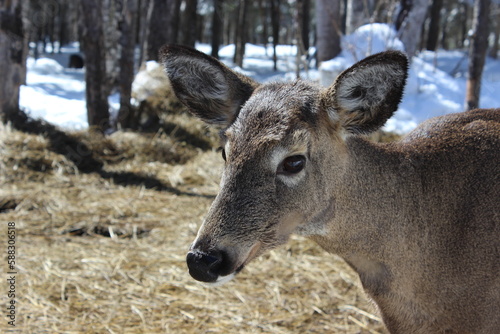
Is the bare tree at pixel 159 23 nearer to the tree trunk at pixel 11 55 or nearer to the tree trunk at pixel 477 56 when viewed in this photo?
the tree trunk at pixel 11 55

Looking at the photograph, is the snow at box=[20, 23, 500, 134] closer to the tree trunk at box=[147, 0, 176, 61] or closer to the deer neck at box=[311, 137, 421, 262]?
the tree trunk at box=[147, 0, 176, 61]

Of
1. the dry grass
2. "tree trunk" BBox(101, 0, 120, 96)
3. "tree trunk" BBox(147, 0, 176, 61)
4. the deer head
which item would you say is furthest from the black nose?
"tree trunk" BBox(101, 0, 120, 96)

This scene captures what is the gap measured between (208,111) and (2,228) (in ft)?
12.8

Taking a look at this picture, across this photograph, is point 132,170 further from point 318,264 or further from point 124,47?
point 318,264

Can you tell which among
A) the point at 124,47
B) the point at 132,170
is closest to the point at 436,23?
the point at 124,47

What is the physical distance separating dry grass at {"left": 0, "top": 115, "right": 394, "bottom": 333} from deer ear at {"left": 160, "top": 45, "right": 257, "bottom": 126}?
1.58 metres

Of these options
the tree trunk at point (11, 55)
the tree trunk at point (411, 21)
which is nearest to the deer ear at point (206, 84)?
the tree trunk at point (11, 55)

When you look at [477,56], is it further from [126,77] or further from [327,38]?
[126,77]

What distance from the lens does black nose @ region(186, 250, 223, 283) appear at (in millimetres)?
2484

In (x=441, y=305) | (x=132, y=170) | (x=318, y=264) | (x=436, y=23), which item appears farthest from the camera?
(x=436, y=23)

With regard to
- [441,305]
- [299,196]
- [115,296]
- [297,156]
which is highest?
[297,156]

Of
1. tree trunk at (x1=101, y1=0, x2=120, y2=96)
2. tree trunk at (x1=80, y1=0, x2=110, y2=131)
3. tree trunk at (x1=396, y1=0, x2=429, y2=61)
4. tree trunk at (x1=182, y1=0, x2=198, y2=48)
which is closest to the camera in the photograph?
tree trunk at (x1=80, y1=0, x2=110, y2=131)

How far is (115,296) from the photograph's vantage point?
493cm

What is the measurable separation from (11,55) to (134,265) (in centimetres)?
590
